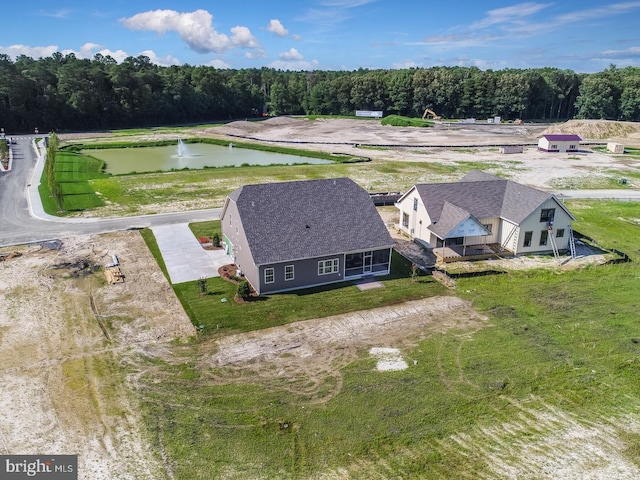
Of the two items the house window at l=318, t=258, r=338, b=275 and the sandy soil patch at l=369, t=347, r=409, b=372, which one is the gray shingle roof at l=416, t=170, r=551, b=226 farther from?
the sandy soil patch at l=369, t=347, r=409, b=372

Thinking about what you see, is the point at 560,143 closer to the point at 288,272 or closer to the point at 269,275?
the point at 288,272

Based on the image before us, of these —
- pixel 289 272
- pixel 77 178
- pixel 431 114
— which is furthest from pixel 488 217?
pixel 431 114

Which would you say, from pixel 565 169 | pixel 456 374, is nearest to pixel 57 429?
pixel 456 374

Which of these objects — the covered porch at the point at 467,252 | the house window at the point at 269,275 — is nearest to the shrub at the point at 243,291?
the house window at the point at 269,275

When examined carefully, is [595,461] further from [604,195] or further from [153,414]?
[604,195]

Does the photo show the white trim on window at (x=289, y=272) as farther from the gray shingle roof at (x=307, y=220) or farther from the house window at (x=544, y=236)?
the house window at (x=544, y=236)

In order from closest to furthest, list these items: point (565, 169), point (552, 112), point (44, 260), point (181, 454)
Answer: point (181, 454) < point (44, 260) < point (565, 169) < point (552, 112)
